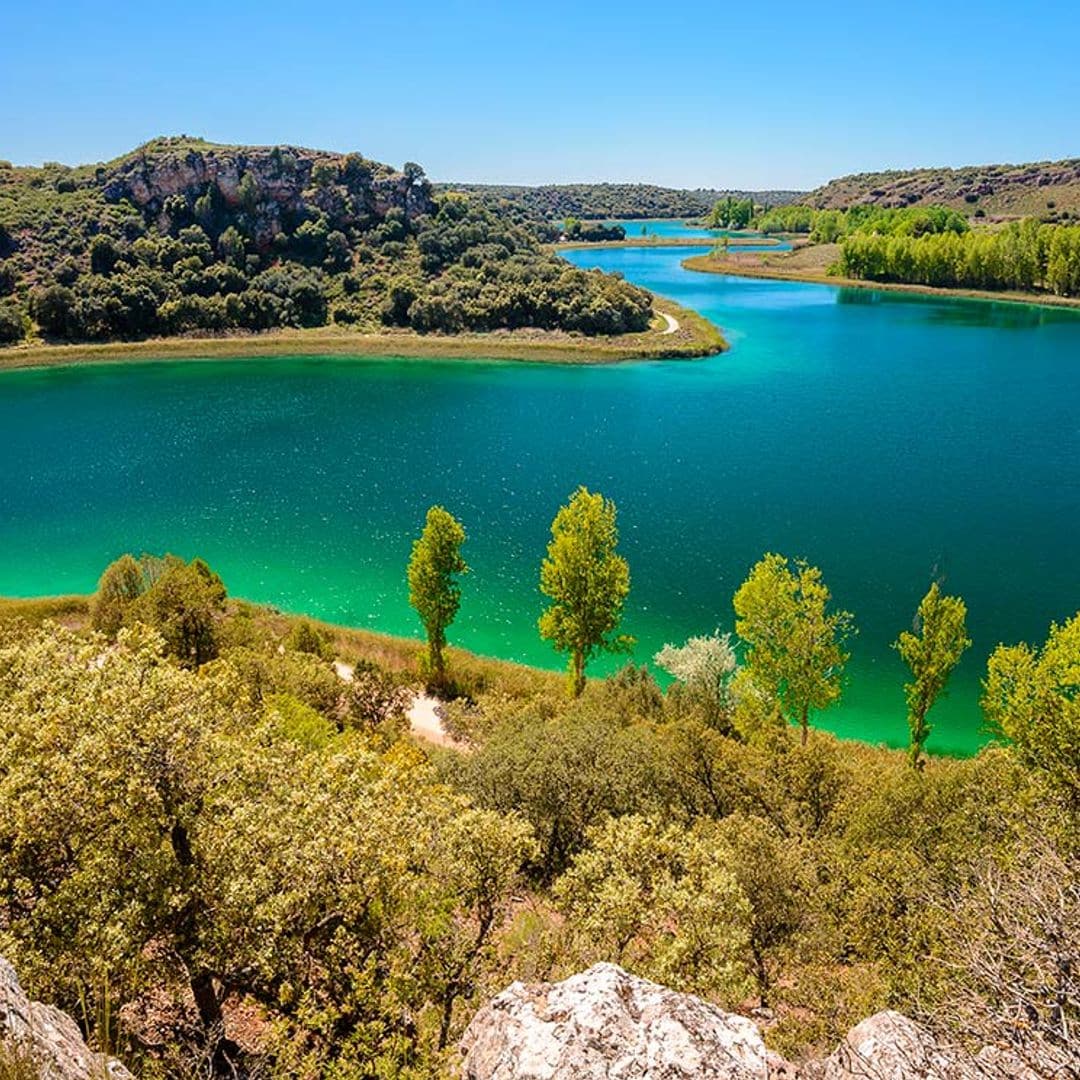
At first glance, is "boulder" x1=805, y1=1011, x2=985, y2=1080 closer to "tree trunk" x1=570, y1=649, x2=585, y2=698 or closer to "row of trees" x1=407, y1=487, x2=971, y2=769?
"row of trees" x1=407, y1=487, x2=971, y2=769

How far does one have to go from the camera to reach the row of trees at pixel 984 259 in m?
137

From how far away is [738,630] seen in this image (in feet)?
97.5

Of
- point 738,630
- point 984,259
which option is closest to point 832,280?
point 984,259

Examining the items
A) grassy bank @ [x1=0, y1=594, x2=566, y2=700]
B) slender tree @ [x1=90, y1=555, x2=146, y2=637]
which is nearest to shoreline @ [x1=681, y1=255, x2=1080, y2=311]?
grassy bank @ [x1=0, y1=594, x2=566, y2=700]

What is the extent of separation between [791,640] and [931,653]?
4.75 m

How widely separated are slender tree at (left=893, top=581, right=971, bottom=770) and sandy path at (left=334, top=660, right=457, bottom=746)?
1740 centimetres

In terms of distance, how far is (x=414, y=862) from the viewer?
1247 centimetres

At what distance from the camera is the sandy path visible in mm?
31031

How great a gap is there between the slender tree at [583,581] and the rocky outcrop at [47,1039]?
80.8 ft

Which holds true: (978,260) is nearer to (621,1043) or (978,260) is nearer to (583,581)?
(583,581)

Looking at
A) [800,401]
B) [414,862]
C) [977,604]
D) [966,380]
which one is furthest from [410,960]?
[966,380]

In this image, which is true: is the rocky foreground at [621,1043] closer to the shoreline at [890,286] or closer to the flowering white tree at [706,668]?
the flowering white tree at [706,668]

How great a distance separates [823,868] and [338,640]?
27.9m

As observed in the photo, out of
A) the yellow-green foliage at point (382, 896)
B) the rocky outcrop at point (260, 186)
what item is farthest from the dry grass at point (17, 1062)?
the rocky outcrop at point (260, 186)
